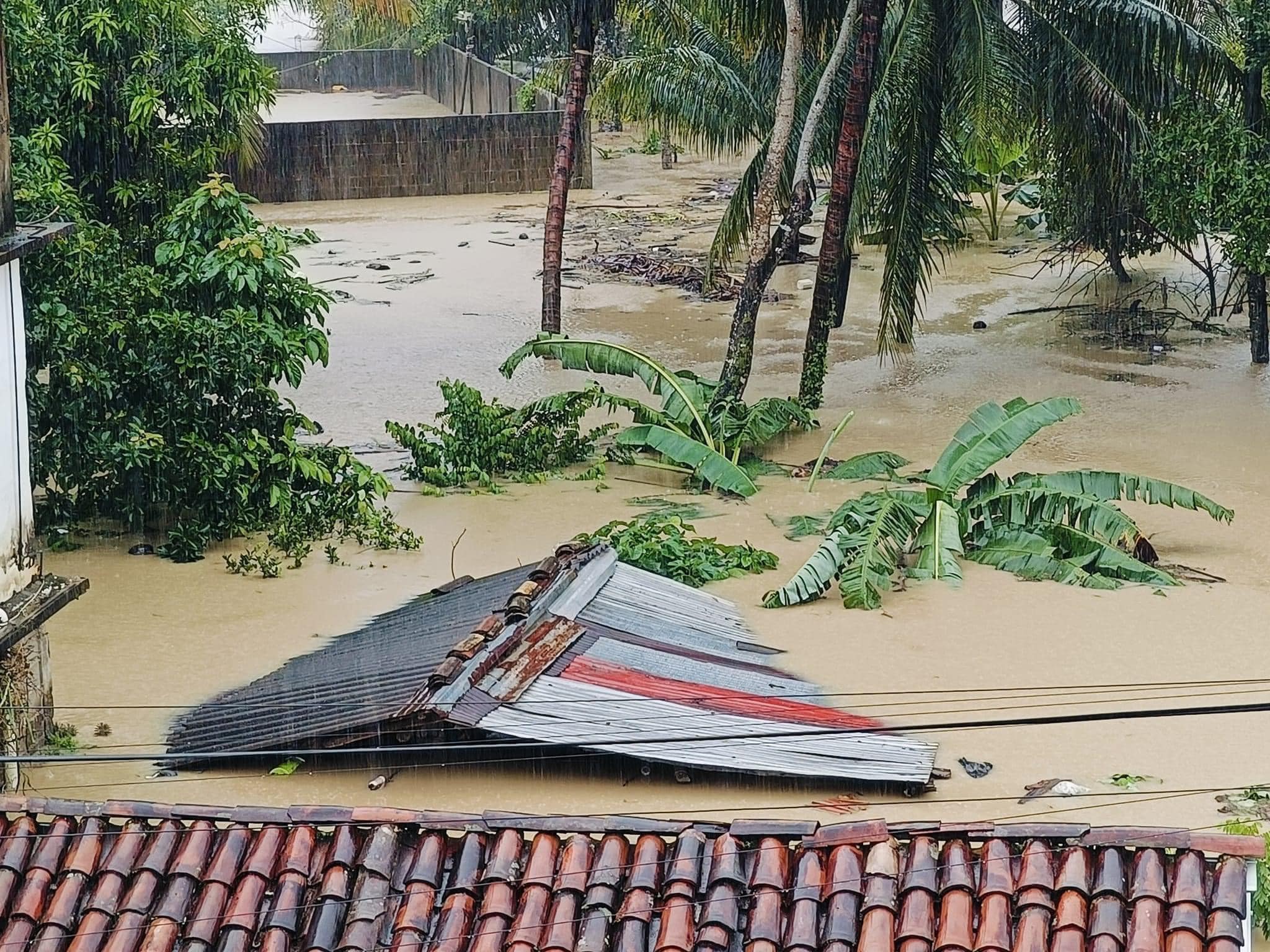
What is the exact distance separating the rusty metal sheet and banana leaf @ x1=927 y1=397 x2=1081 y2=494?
14.9ft

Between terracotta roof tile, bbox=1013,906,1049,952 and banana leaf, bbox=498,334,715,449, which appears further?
banana leaf, bbox=498,334,715,449

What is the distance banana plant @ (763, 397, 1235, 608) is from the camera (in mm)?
12859

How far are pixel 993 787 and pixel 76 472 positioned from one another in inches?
313

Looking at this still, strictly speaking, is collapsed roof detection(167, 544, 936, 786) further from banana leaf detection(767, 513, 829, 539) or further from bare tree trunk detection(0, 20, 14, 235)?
bare tree trunk detection(0, 20, 14, 235)

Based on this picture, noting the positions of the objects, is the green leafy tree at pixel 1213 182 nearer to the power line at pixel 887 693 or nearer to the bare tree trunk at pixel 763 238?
the bare tree trunk at pixel 763 238

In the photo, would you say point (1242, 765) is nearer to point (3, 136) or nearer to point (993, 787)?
point (993, 787)

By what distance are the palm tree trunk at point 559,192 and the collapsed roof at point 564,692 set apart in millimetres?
9557

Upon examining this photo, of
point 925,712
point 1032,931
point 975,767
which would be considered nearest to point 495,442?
point 925,712

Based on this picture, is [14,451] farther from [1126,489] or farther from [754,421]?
[754,421]

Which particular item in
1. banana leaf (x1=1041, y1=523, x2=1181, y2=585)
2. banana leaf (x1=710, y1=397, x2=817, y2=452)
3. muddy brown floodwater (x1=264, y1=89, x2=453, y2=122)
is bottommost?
banana leaf (x1=1041, y1=523, x2=1181, y2=585)

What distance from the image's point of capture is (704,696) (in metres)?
9.98

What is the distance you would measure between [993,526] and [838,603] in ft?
6.20

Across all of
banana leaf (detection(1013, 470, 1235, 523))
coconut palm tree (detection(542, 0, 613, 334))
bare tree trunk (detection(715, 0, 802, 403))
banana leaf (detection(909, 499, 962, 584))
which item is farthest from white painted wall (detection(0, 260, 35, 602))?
coconut palm tree (detection(542, 0, 613, 334))

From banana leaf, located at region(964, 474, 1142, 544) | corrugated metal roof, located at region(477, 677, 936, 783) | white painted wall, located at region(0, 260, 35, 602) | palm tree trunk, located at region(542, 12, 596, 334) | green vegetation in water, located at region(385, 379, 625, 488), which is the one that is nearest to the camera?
white painted wall, located at region(0, 260, 35, 602)
